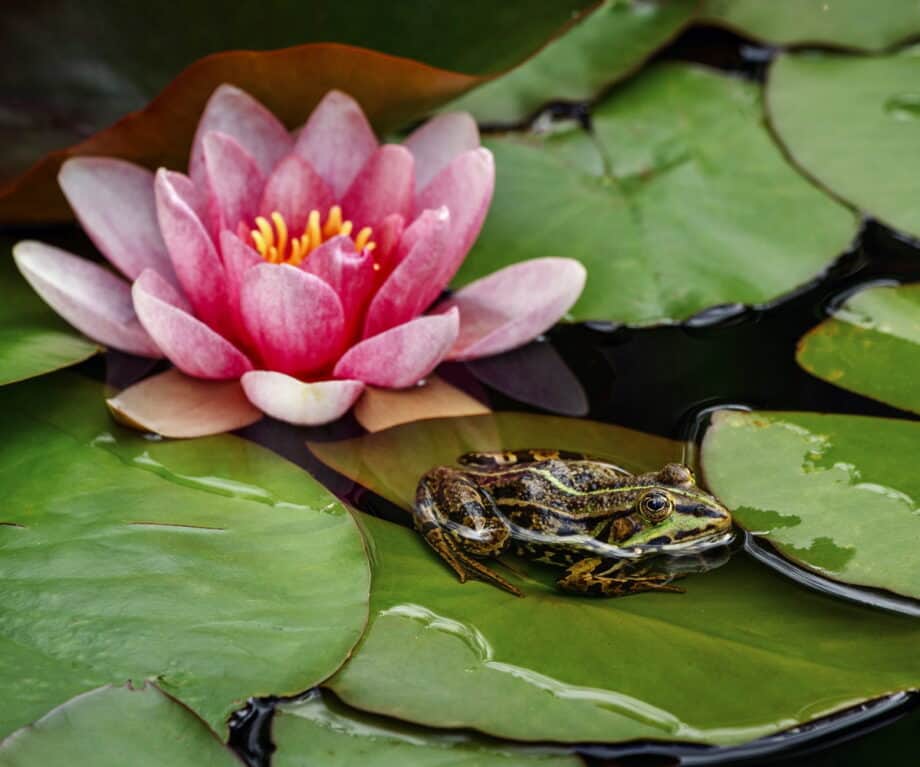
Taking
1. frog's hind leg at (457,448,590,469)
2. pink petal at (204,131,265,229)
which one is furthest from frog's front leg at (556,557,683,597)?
pink petal at (204,131,265,229)

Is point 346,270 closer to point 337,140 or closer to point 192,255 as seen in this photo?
point 192,255

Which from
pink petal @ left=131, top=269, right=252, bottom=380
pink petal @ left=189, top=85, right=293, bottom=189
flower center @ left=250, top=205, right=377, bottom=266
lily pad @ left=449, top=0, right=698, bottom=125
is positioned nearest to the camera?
pink petal @ left=131, top=269, right=252, bottom=380

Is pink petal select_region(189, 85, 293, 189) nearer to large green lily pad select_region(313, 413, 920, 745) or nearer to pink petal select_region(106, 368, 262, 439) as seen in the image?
pink petal select_region(106, 368, 262, 439)

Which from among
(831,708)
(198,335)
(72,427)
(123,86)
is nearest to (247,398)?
(198,335)

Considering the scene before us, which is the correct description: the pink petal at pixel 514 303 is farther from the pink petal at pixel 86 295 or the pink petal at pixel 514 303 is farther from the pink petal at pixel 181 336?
the pink petal at pixel 86 295

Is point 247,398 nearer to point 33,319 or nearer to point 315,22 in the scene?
point 33,319
